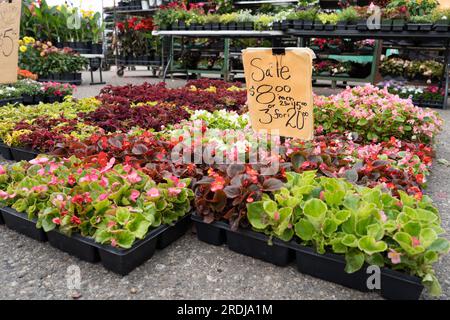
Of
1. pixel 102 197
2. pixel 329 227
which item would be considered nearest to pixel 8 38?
pixel 102 197

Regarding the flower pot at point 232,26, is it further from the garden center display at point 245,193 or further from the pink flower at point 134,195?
the pink flower at point 134,195

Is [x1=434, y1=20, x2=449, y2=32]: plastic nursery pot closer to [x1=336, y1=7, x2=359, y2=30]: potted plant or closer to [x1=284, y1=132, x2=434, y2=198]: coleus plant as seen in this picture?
[x1=336, y1=7, x2=359, y2=30]: potted plant

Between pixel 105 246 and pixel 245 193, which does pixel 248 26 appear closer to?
pixel 245 193

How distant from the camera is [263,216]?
183 centimetres

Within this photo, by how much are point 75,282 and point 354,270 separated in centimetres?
125

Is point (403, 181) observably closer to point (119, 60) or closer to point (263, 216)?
point (263, 216)

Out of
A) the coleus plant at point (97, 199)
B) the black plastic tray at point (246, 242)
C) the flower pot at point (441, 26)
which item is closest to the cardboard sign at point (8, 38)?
the coleus plant at point (97, 199)

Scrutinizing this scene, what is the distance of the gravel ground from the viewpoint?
1.66 m

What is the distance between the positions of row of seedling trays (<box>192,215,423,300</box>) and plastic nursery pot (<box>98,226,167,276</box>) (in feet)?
1.02

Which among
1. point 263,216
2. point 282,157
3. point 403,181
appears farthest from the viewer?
point 282,157

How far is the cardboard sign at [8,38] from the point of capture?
4613 mm

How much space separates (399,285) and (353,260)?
8.2 inches

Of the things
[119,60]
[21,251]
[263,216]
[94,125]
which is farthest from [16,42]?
[119,60]

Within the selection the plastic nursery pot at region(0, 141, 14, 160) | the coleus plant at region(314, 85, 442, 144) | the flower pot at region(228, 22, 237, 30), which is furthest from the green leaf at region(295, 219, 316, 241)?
the flower pot at region(228, 22, 237, 30)
